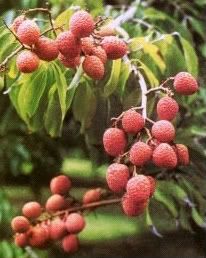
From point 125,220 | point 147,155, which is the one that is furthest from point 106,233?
point 147,155

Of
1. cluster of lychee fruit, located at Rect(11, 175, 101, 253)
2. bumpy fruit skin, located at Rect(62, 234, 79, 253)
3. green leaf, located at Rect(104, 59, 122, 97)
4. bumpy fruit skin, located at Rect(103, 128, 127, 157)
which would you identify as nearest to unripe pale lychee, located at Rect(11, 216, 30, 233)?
cluster of lychee fruit, located at Rect(11, 175, 101, 253)

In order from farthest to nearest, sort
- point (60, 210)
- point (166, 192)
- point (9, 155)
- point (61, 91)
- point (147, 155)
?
1. point (9, 155)
2. point (166, 192)
3. point (60, 210)
4. point (61, 91)
5. point (147, 155)

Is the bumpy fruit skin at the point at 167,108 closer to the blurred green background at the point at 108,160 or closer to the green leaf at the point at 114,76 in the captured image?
the green leaf at the point at 114,76

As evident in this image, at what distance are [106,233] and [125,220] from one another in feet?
0.34

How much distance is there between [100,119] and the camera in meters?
1.40

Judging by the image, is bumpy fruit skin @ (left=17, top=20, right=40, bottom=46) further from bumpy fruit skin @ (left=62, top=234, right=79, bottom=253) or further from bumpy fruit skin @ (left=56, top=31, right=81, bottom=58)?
bumpy fruit skin @ (left=62, top=234, right=79, bottom=253)

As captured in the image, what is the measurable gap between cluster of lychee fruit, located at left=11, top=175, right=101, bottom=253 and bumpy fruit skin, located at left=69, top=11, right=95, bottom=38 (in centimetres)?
48

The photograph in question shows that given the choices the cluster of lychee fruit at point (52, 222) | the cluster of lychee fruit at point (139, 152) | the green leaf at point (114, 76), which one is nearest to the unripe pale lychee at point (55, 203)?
the cluster of lychee fruit at point (52, 222)

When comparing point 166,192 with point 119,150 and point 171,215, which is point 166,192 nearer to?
point 171,215

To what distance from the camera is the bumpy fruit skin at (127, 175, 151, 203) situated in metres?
0.81

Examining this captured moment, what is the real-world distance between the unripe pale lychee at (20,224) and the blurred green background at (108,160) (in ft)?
0.63

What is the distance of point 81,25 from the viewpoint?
0.86 m

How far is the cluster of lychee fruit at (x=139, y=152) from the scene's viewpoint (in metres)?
0.82

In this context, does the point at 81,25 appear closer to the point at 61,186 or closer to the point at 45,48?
the point at 45,48
